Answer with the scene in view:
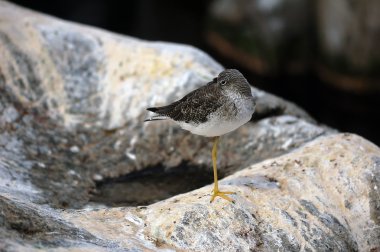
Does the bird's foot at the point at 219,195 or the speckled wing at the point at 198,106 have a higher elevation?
the speckled wing at the point at 198,106

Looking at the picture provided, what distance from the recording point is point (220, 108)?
6.37 metres

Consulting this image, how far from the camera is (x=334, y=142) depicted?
23.7 ft

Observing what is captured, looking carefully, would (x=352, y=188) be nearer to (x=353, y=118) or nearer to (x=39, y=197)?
(x=39, y=197)

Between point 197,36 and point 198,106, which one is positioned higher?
point 198,106

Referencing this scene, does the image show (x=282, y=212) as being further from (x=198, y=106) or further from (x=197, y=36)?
(x=197, y=36)

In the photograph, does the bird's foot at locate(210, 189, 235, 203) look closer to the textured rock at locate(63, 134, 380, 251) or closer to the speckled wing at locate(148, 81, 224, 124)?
the textured rock at locate(63, 134, 380, 251)

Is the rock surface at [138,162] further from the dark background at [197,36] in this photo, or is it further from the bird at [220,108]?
the dark background at [197,36]

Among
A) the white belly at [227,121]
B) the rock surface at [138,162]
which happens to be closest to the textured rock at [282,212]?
the rock surface at [138,162]

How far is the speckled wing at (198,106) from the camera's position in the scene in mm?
6484

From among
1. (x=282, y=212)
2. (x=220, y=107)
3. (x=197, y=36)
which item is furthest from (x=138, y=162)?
(x=197, y=36)

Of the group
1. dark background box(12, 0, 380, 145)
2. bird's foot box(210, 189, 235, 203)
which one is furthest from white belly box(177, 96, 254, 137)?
dark background box(12, 0, 380, 145)

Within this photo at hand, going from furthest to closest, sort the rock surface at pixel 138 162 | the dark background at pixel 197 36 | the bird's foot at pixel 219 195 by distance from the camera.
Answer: the dark background at pixel 197 36, the bird's foot at pixel 219 195, the rock surface at pixel 138 162

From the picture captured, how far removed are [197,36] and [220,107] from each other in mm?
14129

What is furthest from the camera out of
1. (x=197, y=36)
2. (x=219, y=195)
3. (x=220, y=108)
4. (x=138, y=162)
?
(x=197, y=36)
